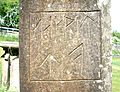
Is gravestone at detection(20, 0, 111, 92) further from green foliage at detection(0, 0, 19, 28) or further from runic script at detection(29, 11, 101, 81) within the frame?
green foliage at detection(0, 0, 19, 28)

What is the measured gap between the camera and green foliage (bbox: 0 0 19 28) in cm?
3708

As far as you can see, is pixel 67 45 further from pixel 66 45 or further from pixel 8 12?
pixel 8 12

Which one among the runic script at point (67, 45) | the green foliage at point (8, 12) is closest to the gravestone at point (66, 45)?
the runic script at point (67, 45)

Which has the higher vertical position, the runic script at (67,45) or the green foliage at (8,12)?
the green foliage at (8,12)

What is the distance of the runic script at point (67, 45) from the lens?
5098 mm

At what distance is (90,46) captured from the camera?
511 centimetres

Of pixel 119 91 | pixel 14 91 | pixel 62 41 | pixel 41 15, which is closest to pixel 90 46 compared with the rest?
pixel 62 41

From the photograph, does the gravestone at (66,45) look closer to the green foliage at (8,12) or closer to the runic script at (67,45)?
the runic script at (67,45)

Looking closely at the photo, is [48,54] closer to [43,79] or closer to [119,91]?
[43,79]

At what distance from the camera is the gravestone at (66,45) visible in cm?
510

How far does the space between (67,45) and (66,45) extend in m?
0.01

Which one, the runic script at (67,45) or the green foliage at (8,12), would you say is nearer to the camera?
the runic script at (67,45)

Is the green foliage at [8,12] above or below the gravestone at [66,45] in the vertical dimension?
above

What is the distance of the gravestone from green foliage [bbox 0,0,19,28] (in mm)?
31258
